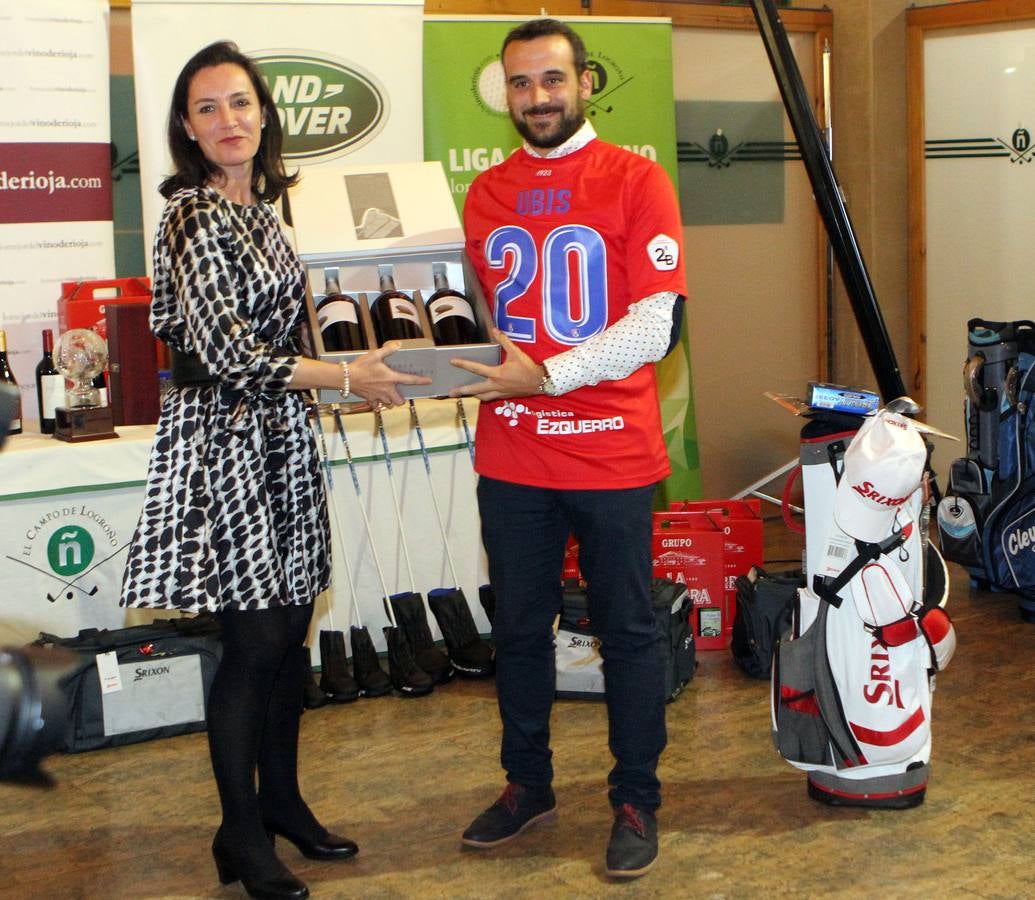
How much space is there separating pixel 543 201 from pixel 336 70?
2.21 m

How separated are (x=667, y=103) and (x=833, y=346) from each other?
1.68 metres

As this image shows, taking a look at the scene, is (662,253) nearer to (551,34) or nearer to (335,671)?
(551,34)

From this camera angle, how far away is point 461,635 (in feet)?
12.9

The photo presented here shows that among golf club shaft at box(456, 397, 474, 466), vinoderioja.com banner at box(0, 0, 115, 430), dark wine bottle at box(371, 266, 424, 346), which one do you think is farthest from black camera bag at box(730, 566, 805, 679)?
vinoderioja.com banner at box(0, 0, 115, 430)

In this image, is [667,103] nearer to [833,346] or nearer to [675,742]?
[833,346]

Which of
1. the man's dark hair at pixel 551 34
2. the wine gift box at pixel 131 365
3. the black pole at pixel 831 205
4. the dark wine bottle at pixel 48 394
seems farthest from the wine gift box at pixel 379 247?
the black pole at pixel 831 205

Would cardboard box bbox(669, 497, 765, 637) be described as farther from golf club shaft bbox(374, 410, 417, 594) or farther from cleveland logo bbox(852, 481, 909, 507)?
cleveland logo bbox(852, 481, 909, 507)

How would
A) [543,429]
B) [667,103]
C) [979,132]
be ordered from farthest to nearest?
[979,132], [667,103], [543,429]

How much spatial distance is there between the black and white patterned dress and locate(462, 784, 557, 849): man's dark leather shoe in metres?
0.66

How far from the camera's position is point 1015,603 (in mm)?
4457

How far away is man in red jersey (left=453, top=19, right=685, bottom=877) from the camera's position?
2436 mm

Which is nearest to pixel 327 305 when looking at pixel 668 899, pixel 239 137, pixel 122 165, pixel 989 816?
pixel 239 137

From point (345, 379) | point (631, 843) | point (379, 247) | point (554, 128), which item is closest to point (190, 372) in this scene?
point (345, 379)

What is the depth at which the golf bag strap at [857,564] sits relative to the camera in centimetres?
273
